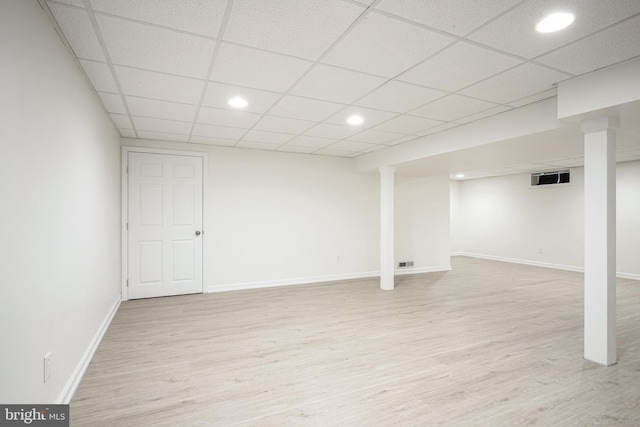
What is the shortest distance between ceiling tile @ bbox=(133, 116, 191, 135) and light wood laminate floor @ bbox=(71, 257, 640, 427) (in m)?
2.47

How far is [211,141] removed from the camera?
518 cm

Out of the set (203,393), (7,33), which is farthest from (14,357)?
(7,33)

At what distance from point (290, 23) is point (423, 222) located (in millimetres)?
6211

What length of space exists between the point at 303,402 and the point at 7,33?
2.58 metres

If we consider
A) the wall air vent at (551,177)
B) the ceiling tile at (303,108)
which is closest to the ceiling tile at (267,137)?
the ceiling tile at (303,108)

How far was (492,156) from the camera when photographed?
4.60m

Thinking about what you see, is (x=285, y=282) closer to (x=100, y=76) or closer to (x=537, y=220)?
(x=100, y=76)

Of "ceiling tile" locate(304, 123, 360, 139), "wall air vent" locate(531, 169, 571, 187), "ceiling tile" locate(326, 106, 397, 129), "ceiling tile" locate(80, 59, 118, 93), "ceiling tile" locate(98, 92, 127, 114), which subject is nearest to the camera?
"ceiling tile" locate(80, 59, 118, 93)

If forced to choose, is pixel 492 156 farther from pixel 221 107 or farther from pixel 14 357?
pixel 14 357

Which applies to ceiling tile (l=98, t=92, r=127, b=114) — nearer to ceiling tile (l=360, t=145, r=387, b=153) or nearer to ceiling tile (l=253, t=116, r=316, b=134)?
ceiling tile (l=253, t=116, r=316, b=134)

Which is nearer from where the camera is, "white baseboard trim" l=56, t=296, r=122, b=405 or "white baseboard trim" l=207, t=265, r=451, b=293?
"white baseboard trim" l=56, t=296, r=122, b=405

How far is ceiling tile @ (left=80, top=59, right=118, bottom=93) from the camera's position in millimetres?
2554

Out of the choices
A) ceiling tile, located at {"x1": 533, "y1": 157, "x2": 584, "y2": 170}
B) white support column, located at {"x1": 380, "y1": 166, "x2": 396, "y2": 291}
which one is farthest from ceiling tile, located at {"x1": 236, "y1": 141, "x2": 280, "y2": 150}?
ceiling tile, located at {"x1": 533, "y1": 157, "x2": 584, "y2": 170}

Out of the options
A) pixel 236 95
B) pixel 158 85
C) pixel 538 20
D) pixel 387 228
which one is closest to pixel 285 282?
pixel 387 228
